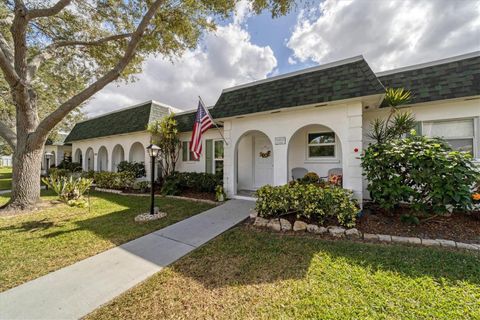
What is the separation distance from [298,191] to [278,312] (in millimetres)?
3119

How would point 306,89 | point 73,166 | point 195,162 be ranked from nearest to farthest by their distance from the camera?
point 306,89 → point 195,162 → point 73,166

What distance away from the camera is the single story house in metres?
5.48

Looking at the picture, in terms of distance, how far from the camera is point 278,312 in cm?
235

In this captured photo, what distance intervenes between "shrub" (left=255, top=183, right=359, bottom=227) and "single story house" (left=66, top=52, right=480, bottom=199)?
1.07m

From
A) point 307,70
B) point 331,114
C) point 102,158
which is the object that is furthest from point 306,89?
point 102,158

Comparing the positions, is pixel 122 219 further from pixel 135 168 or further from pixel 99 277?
pixel 135 168

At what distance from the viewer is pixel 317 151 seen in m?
7.78

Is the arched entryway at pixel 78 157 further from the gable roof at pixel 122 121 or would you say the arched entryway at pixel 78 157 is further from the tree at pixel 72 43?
the tree at pixel 72 43

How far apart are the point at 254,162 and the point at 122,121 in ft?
31.3

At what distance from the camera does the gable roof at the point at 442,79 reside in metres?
5.34

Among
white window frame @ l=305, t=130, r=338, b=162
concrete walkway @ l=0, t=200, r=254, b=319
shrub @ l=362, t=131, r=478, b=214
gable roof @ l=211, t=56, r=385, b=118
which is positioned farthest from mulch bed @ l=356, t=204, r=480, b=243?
concrete walkway @ l=0, t=200, r=254, b=319

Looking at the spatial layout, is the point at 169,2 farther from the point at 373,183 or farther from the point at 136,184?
the point at 373,183

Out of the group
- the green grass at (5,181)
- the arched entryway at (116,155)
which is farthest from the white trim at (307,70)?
the green grass at (5,181)

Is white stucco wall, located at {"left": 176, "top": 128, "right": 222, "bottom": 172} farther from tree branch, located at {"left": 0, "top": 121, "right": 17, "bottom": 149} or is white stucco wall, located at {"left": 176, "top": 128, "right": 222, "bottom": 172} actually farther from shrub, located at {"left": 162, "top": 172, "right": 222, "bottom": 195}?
tree branch, located at {"left": 0, "top": 121, "right": 17, "bottom": 149}
